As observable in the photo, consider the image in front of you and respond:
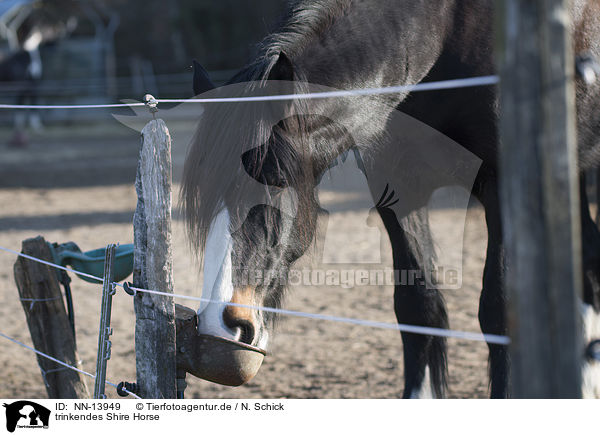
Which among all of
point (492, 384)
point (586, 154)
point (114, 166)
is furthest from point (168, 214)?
point (114, 166)

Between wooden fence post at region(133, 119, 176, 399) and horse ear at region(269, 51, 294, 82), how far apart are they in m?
0.35

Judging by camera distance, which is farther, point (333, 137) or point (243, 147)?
point (333, 137)

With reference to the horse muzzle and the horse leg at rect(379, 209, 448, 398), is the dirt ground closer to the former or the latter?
the horse muzzle

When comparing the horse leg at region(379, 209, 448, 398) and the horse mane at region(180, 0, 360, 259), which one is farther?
the horse leg at region(379, 209, 448, 398)

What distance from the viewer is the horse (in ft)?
5.55

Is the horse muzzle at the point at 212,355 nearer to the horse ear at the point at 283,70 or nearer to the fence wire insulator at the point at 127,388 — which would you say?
the fence wire insulator at the point at 127,388

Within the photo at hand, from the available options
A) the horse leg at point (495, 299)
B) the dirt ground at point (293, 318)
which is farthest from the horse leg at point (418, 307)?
the horse leg at point (495, 299)

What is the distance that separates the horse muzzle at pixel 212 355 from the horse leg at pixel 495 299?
0.95 meters

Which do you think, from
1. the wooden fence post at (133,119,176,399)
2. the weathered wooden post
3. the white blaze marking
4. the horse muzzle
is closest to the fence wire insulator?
the wooden fence post at (133,119,176,399)

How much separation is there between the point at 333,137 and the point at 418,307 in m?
1.09

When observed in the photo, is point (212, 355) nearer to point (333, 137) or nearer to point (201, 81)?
point (333, 137)

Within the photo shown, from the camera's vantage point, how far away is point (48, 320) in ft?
8.27
